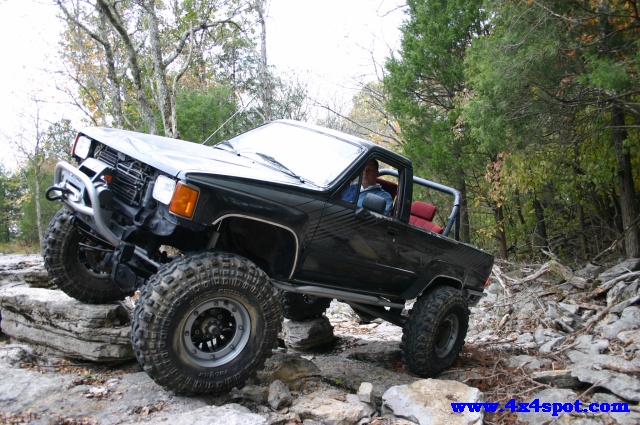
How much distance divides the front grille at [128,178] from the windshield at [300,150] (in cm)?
112

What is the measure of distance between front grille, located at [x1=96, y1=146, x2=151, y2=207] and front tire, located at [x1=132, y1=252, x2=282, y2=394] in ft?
2.07

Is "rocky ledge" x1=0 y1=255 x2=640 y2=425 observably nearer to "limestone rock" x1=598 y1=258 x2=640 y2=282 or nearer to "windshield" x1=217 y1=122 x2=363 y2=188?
"limestone rock" x1=598 y1=258 x2=640 y2=282

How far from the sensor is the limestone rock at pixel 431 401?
3.60 m

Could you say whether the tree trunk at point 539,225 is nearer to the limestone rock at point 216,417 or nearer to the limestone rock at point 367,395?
the limestone rock at point 367,395

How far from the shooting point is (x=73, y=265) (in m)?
4.28

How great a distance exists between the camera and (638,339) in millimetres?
5418

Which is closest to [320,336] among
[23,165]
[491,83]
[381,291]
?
[381,291]

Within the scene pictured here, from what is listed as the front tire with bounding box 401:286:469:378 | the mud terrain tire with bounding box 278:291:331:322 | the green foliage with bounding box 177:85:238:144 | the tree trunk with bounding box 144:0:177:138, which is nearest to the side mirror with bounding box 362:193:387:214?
the front tire with bounding box 401:286:469:378

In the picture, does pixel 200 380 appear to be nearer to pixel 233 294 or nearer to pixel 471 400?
pixel 233 294

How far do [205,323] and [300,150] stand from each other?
1846 mm

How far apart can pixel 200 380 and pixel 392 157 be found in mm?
2612

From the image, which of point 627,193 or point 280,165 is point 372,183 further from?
point 627,193

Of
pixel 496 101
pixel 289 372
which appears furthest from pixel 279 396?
pixel 496 101

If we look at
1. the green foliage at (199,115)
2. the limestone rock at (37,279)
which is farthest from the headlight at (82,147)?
the green foliage at (199,115)
